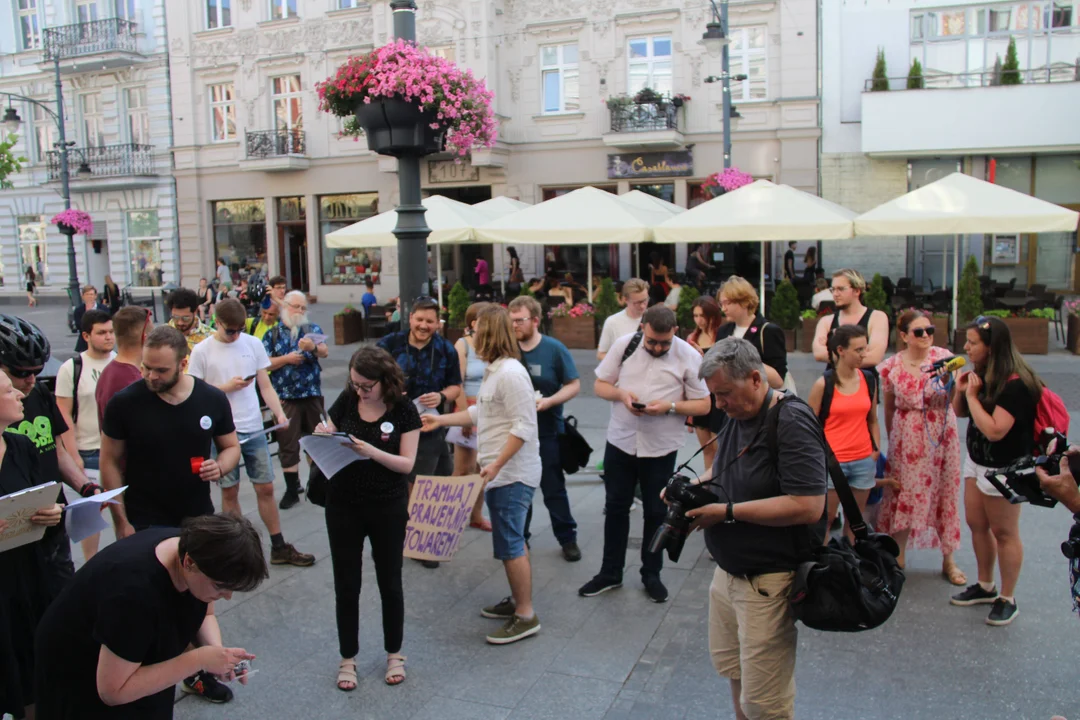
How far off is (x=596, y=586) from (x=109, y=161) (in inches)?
1165

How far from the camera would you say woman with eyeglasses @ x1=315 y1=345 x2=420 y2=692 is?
4242 mm

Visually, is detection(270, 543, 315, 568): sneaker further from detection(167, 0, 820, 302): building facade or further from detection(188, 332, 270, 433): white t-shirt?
detection(167, 0, 820, 302): building facade

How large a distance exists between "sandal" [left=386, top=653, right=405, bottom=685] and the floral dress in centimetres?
298

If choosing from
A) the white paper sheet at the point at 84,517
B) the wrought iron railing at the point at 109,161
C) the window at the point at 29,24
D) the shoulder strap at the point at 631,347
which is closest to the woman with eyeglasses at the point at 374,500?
the white paper sheet at the point at 84,517

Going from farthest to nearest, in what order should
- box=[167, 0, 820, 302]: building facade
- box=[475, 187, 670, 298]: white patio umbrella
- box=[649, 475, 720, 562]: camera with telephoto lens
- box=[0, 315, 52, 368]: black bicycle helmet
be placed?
box=[167, 0, 820, 302]: building facade, box=[475, 187, 670, 298]: white patio umbrella, box=[0, 315, 52, 368]: black bicycle helmet, box=[649, 475, 720, 562]: camera with telephoto lens

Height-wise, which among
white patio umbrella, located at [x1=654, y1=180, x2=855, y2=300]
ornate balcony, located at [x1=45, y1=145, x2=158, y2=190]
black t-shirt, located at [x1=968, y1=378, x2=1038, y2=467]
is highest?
ornate balcony, located at [x1=45, y1=145, x2=158, y2=190]

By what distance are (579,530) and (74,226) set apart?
75.0ft

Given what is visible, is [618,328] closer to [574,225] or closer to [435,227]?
[574,225]

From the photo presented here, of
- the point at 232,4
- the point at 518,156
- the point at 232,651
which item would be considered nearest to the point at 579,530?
the point at 232,651

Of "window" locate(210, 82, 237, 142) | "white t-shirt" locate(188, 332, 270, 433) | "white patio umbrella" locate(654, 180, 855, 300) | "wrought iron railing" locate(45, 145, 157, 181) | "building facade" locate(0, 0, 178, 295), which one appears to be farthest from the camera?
"wrought iron railing" locate(45, 145, 157, 181)

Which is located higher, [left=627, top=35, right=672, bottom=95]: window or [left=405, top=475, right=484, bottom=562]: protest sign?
[left=627, top=35, right=672, bottom=95]: window

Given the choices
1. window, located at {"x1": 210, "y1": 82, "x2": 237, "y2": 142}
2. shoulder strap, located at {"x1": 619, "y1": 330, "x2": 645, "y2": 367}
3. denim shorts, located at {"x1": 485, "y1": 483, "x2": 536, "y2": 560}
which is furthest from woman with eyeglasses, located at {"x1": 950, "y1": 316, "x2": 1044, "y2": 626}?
window, located at {"x1": 210, "y1": 82, "x2": 237, "y2": 142}

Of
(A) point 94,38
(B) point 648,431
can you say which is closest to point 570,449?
(B) point 648,431

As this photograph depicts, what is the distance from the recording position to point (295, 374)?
7035mm
